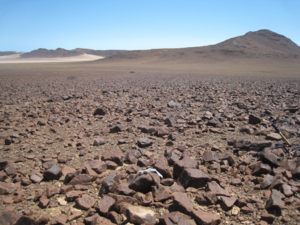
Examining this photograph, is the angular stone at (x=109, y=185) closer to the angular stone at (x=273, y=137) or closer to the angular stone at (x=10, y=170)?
the angular stone at (x=10, y=170)

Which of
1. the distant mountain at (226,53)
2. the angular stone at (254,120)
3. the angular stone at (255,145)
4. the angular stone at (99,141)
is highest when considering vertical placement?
the distant mountain at (226,53)

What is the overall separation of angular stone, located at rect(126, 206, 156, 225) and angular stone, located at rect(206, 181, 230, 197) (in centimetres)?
71

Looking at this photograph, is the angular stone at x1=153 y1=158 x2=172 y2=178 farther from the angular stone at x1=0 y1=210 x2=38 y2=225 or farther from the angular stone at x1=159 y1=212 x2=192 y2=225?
the angular stone at x1=0 y1=210 x2=38 y2=225

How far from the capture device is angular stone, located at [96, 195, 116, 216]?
2.00 meters

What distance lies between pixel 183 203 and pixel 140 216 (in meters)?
0.44

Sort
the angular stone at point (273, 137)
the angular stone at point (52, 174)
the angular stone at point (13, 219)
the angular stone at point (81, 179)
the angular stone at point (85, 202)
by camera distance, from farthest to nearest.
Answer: the angular stone at point (273, 137)
the angular stone at point (52, 174)
the angular stone at point (81, 179)
the angular stone at point (85, 202)
the angular stone at point (13, 219)

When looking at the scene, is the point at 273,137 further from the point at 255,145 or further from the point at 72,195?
the point at 72,195

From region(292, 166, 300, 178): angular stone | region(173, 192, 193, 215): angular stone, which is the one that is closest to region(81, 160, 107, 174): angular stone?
region(173, 192, 193, 215): angular stone

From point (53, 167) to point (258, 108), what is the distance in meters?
5.61

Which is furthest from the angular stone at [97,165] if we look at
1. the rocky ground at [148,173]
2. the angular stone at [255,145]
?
the angular stone at [255,145]

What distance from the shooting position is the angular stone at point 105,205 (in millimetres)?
2000

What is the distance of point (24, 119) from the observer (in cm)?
523

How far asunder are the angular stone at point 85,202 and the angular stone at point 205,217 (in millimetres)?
1032

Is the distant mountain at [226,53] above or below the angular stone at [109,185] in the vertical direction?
above
